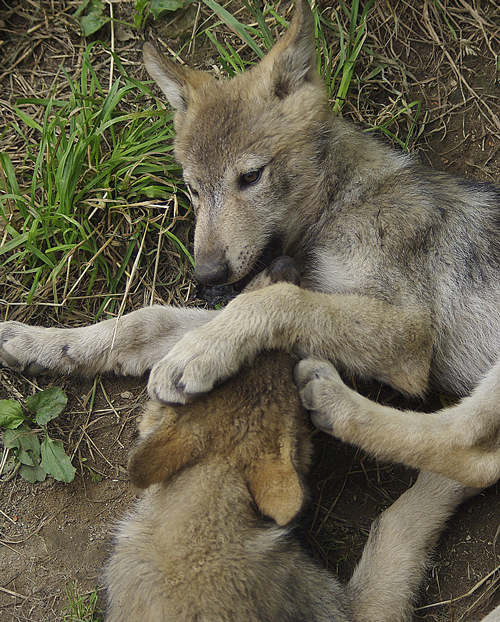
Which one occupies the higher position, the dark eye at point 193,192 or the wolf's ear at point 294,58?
the wolf's ear at point 294,58

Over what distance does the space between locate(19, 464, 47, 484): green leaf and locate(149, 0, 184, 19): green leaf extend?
367cm

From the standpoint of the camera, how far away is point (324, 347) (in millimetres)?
3951

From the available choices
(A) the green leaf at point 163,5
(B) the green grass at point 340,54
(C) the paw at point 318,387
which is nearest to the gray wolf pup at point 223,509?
(C) the paw at point 318,387

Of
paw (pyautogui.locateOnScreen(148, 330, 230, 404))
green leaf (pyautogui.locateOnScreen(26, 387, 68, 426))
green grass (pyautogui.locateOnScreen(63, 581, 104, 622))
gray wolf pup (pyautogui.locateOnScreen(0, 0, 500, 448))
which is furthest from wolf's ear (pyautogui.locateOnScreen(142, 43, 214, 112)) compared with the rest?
green grass (pyautogui.locateOnScreen(63, 581, 104, 622))

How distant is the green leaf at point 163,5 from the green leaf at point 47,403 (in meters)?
3.12

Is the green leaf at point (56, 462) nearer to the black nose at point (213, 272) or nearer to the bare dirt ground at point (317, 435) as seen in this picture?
the bare dirt ground at point (317, 435)

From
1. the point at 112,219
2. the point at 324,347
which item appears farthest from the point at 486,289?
the point at 112,219

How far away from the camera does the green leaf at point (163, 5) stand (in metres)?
5.23

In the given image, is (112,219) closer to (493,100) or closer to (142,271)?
(142,271)

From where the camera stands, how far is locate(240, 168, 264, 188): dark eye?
4160 millimetres

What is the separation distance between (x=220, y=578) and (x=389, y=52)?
4.30 meters

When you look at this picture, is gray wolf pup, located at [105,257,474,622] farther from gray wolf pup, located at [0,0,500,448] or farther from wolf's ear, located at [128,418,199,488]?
gray wolf pup, located at [0,0,500,448]

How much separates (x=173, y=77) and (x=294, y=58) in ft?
2.79

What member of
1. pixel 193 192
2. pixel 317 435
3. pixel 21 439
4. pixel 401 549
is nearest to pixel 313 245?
pixel 193 192
